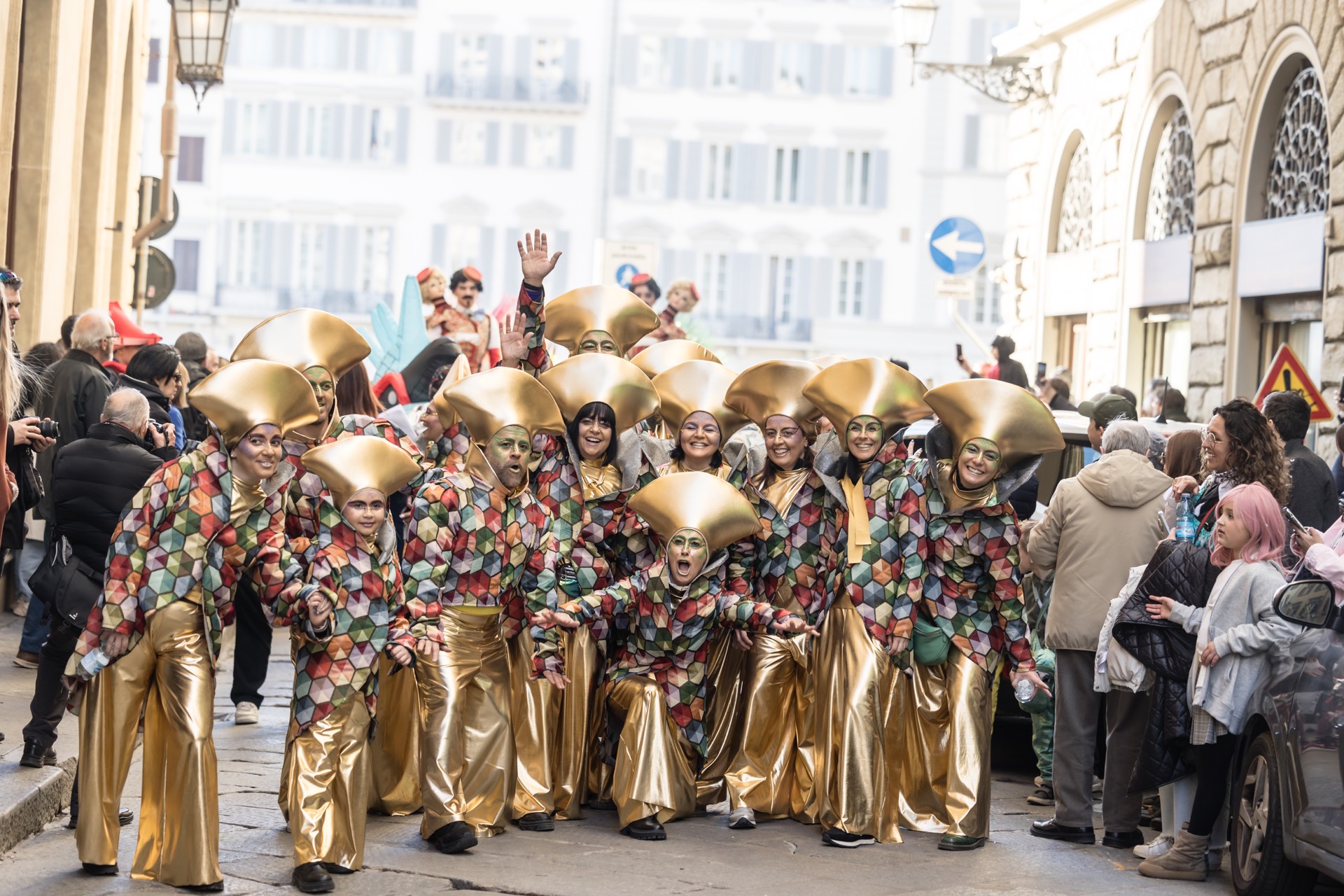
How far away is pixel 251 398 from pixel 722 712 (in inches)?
106

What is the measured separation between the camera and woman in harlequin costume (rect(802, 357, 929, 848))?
7828mm

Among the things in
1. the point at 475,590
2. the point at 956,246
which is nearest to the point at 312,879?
the point at 475,590

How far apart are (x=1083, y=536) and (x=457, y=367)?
12.4ft

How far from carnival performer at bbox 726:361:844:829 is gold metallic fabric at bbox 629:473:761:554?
31cm

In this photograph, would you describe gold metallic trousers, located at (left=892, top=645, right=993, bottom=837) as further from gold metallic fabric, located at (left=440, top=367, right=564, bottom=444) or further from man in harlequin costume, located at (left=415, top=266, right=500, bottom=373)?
man in harlequin costume, located at (left=415, top=266, right=500, bottom=373)

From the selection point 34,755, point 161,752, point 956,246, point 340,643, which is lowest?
point 34,755

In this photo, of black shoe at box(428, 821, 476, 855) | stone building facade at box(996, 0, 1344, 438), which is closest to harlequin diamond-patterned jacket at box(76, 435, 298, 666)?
black shoe at box(428, 821, 476, 855)

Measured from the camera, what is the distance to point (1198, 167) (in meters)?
17.3

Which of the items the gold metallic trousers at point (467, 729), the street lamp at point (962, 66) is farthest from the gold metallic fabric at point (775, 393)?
the street lamp at point (962, 66)

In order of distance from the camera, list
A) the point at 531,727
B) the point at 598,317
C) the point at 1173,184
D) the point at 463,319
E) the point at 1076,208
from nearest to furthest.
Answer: the point at 531,727 < the point at 598,317 < the point at 463,319 < the point at 1173,184 < the point at 1076,208

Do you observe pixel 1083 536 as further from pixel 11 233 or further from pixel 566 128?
pixel 566 128

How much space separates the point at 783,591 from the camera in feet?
26.9

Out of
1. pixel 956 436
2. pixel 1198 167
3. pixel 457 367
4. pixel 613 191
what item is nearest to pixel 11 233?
pixel 457 367

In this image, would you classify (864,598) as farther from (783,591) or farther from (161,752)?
(161,752)
